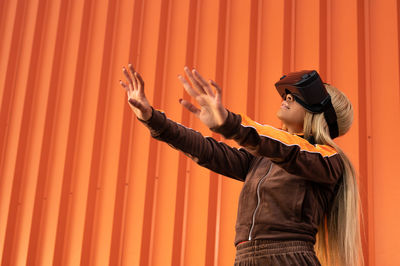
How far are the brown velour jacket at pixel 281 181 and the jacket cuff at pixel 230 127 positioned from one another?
0.10 meters

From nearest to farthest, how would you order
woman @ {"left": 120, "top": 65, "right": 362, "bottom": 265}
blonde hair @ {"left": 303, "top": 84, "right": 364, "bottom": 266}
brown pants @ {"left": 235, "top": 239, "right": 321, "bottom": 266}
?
woman @ {"left": 120, "top": 65, "right": 362, "bottom": 265}, brown pants @ {"left": 235, "top": 239, "right": 321, "bottom": 266}, blonde hair @ {"left": 303, "top": 84, "right": 364, "bottom": 266}

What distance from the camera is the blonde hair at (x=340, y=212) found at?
1.63m

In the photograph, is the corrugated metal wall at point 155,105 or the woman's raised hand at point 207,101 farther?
the corrugated metal wall at point 155,105

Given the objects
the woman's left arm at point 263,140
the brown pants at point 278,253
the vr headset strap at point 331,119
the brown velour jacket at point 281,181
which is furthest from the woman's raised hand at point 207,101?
the vr headset strap at point 331,119

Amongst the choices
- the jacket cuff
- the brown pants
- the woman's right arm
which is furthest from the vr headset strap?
the jacket cuff

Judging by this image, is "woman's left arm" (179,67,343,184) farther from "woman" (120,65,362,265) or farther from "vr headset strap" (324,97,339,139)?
"vr headset strap" (324,97,339,139)

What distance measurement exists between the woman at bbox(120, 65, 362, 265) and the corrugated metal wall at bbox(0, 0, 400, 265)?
63 cm

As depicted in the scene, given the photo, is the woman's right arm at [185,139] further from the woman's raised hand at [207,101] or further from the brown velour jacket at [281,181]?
the woman's raised hand at [207,101]

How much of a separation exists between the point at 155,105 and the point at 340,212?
1416 mm

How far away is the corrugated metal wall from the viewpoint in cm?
238

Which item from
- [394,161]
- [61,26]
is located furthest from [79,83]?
[394,161]

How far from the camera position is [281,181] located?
5.16ft

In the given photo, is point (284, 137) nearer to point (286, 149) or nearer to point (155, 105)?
→ point (286, 149)

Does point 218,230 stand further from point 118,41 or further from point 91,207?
point 118,41
